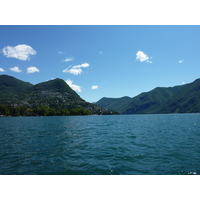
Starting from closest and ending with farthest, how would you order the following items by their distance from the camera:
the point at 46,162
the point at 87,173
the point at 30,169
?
the point at 87,173
the point at 30,169
the point at 46,162

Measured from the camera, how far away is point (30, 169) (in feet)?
40.4

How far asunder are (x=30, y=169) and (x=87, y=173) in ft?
16.7

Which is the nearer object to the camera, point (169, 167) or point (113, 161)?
point (169, 167)

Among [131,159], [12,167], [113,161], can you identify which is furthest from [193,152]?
[12,167]

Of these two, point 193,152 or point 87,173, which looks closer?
point 87,173

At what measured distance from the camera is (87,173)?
11492 millimetres

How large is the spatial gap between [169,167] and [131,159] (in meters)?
3.73
